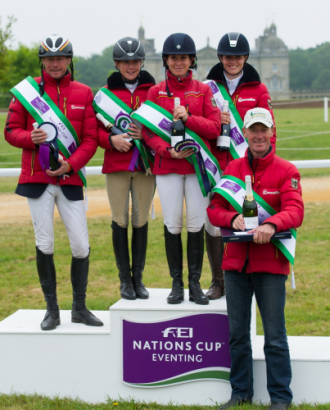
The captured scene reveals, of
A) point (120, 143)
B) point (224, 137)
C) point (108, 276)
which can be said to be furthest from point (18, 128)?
point (108, 276)

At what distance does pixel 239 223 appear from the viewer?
12.0 ft

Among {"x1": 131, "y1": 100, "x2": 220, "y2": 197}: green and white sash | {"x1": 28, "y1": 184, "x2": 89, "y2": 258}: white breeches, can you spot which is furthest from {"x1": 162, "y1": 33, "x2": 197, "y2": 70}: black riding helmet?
{"x1": 28, "y1": 184, "x2": 89, "y2": 258}: white breeches

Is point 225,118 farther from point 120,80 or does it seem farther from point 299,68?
point 299,68

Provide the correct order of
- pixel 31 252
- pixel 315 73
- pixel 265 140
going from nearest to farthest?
1. pixel 265 140
2. pixel 31 252
3. pixel 315 73

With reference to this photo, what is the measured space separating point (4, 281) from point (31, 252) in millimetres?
1269

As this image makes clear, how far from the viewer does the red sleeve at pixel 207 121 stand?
4.21m

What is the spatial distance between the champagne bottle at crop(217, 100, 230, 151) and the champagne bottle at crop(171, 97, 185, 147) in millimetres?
351

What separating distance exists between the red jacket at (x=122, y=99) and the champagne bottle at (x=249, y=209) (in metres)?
1.17

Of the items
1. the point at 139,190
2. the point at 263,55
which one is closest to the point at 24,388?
the point at 139,190

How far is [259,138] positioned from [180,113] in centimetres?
66

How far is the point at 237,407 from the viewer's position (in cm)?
387

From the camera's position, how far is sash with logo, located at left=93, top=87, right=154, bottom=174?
14.8ft

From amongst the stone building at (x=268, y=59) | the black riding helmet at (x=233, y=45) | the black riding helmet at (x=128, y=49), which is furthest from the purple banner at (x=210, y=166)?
the stone building at (x=268, y=59)

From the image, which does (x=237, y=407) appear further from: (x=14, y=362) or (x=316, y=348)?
(x=14, y=362)
